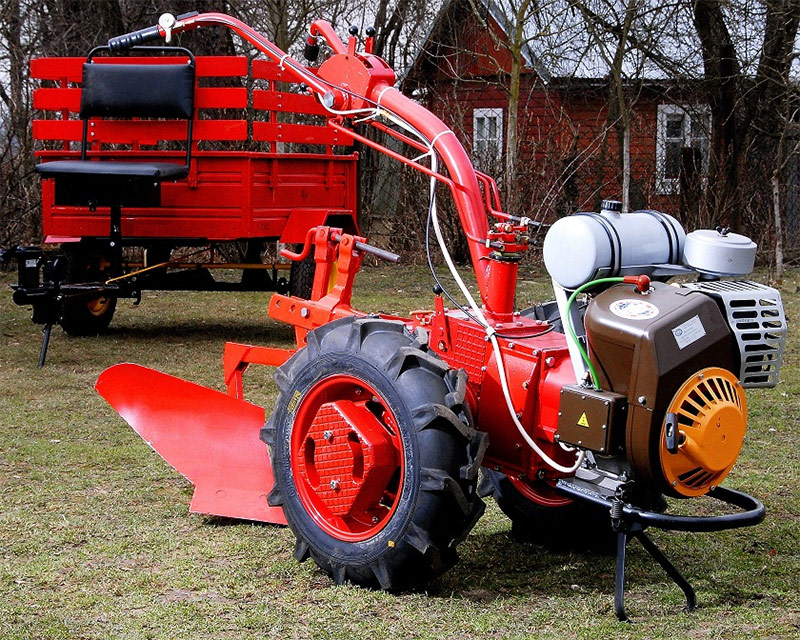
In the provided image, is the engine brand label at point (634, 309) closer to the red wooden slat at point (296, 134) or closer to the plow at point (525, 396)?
the plow at point (525, 396)

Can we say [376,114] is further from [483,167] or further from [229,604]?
[483,167]

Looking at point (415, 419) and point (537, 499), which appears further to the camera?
point (537, 499)

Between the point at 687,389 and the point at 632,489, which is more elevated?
the point at 687,389

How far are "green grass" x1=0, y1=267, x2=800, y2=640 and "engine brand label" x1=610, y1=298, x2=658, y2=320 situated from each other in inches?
38.3

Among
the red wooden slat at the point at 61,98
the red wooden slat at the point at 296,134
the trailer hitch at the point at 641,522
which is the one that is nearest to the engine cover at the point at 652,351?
the trailer hitch at the point at 641,522

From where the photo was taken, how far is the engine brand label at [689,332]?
3545 millimetres

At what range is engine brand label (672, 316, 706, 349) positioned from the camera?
3.54 meters

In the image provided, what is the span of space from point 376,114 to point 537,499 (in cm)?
166

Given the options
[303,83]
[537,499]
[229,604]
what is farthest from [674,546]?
[303,83]

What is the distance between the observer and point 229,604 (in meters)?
3.88

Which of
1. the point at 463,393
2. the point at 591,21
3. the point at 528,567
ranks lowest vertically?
the point at 528,567

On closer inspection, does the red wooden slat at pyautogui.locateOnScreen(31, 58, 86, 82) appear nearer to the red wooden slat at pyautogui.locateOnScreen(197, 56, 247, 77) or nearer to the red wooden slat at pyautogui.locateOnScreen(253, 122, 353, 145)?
the red wooden slat at pyautogui.locateOnScreen(197, 56, 247, 77)

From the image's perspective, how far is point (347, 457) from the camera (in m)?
3.99

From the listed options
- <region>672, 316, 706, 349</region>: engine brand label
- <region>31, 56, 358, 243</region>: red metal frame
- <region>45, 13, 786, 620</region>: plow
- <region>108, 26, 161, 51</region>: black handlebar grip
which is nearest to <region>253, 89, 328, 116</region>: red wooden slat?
<region>31, 56, 358, 243</region>: red metal frame
